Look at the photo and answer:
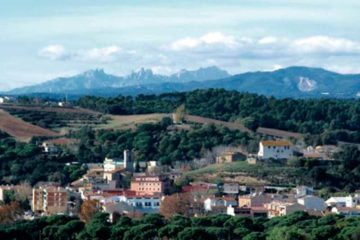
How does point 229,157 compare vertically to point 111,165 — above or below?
above

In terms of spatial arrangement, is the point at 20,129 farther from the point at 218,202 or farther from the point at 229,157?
the point at 218,202

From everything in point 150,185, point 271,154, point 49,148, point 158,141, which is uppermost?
point 158,141

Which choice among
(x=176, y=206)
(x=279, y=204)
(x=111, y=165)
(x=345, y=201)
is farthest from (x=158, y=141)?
(x=279, y=204)

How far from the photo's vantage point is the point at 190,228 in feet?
143

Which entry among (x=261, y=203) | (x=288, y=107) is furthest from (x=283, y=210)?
(x=288, y=107)

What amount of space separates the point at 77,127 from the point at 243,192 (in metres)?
24.2

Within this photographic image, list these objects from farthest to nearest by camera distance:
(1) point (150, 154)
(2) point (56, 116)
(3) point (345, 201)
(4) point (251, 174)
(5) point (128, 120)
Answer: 1. (2) point (56, 116)
2. (5) point (128, 120)
3. (1) point (150, 154)
4. (4) point (251, 174)
5. (3) point (345, 201)

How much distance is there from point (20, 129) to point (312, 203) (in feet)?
104

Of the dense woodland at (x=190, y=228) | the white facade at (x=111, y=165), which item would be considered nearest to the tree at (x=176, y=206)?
the dense woodland at (x=190, y=228)

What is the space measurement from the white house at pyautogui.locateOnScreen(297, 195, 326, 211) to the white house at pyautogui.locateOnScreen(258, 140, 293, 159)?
43.1 feet

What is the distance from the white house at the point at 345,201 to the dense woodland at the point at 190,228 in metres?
9.34

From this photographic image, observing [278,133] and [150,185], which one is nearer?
[150,185]

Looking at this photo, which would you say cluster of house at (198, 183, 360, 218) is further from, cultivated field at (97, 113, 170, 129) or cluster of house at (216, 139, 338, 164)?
cultivated field at (97, 113, 170, 129)

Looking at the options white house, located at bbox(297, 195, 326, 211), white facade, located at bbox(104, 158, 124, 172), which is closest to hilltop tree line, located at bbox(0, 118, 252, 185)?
white facade, located at bbox(104, 158, 124, 172)
